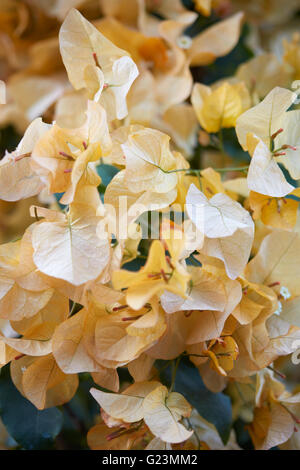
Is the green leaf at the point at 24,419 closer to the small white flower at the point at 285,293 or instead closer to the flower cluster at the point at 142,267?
the flower cluster at the point at 142,267

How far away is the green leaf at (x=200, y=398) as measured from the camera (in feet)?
1.61

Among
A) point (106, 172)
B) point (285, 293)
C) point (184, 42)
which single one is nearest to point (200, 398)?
point (285, 293)

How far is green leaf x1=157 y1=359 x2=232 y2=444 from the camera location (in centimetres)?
49

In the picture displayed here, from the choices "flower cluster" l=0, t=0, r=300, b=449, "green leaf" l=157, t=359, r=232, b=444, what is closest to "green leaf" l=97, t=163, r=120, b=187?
"flower cluster" l=0, t=0, r=300, b=449

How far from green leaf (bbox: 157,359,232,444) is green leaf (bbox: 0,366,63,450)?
125 millimetres

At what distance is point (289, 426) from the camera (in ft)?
1.55

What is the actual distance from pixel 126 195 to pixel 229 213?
0.08 m

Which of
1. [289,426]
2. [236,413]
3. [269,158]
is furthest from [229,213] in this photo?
[236,413]

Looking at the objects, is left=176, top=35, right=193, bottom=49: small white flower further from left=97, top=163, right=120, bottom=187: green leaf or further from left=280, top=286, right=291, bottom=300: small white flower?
left=280, top=286, right=291, bottom=300: small white flower

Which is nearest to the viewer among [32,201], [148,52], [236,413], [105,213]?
[105,213]

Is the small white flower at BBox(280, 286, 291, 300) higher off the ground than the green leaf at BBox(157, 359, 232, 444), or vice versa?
the small white flower at BBox(280, 286, 291, 300)

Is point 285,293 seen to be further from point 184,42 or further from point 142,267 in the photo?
point 184,42

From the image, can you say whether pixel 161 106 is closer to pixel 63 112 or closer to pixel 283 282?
pixel 63 112

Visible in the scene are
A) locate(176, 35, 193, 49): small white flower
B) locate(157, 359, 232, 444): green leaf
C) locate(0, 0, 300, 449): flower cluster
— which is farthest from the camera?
locate(176, 35, 193, 49): small white flower
